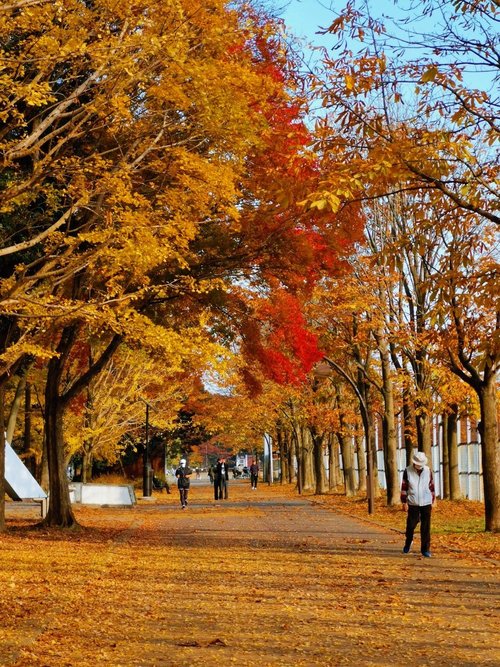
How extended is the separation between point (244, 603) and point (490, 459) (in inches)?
476

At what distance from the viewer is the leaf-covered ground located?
25.2 ft

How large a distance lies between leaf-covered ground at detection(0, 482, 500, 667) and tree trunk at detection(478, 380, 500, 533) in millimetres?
2706

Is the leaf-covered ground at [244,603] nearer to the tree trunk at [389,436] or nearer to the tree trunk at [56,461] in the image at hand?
the tree trunk at [56,461]

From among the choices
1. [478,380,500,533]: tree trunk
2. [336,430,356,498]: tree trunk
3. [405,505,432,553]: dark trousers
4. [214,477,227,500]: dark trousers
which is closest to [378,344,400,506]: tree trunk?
[336,430,356,498]: tree trunk

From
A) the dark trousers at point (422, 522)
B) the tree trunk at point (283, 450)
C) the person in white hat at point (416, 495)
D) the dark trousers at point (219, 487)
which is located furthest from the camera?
the tree trunk at point (283, 450)

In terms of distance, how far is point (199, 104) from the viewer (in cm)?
1703

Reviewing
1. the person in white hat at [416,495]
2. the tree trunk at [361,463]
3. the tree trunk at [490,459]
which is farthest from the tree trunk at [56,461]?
the tree trunk at [361,463]

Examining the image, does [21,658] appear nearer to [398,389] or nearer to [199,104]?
[199,104]

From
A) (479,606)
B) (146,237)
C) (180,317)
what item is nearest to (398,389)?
(180,317)

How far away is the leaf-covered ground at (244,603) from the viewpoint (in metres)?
7.67

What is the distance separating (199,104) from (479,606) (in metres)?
9.89

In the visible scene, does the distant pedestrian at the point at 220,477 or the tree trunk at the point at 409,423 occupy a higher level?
the tree trunk at the point at 409,423

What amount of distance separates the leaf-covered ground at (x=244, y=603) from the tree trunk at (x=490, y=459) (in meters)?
2.71

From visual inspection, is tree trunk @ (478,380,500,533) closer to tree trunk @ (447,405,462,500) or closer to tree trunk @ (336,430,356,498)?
tree trunk @ (447,405,462,500)
